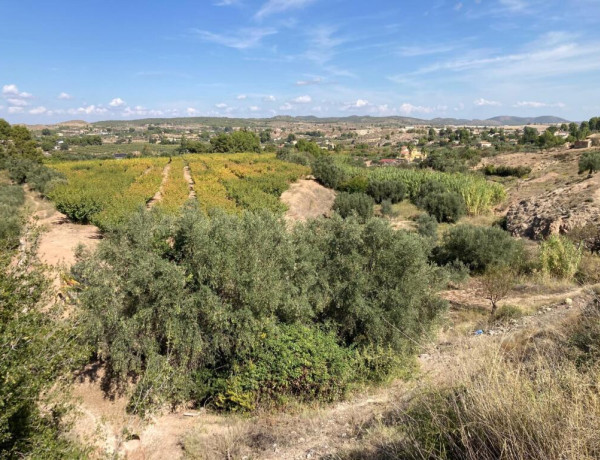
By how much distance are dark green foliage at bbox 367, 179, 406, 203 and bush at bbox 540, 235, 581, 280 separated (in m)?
19.1

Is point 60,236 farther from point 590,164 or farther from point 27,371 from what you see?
point 590,164

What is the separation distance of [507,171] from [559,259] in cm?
3681

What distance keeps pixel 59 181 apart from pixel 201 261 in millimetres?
23766

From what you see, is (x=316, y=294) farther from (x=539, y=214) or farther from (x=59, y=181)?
(x=59, y=181)

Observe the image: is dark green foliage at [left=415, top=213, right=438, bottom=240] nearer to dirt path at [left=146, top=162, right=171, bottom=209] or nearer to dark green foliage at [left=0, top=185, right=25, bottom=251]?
dirt path at [left=146, top=162, right=171, bottom=209]

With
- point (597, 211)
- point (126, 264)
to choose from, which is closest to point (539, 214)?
point (597, 211)

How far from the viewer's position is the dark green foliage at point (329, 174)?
115ft

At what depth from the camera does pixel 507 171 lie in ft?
148

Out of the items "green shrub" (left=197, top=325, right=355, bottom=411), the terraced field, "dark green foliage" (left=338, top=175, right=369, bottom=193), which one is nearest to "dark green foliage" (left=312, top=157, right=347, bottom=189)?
"dark green foliage" (left=338, top=175, right=369, bottom=193)

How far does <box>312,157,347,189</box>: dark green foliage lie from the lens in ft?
115

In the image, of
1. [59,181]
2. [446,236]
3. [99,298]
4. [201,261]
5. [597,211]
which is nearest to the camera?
[99,298]

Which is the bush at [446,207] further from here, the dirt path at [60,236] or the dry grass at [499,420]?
the dry grass at [499,420]

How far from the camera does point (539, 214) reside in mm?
21516

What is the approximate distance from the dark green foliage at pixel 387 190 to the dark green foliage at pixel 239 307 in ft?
79.9
